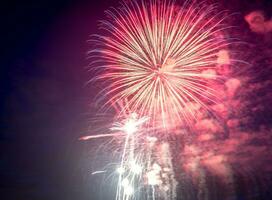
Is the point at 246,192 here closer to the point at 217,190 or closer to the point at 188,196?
the point at 217,190

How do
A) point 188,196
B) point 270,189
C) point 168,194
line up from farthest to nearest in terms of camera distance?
1. point 270,189
2. point 188,196
3. point 168,194

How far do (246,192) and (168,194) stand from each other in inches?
2565

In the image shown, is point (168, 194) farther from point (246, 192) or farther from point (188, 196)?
point (246, 192)

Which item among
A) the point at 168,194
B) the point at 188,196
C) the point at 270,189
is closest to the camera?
the point at 168,194

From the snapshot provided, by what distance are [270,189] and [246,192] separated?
738cm

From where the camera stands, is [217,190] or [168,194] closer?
[168,194]

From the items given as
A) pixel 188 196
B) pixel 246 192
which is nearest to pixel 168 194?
pixel 188 196

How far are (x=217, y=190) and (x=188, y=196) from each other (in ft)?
38.5

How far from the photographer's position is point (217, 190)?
91.7 m

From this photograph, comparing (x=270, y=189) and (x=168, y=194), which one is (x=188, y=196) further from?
(x=168, y=194)

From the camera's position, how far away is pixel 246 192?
8781 centimetres

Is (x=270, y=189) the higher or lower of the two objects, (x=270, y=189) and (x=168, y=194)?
the higher

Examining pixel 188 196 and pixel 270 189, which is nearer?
pixel 188 196

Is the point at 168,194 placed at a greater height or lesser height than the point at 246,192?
lesser
